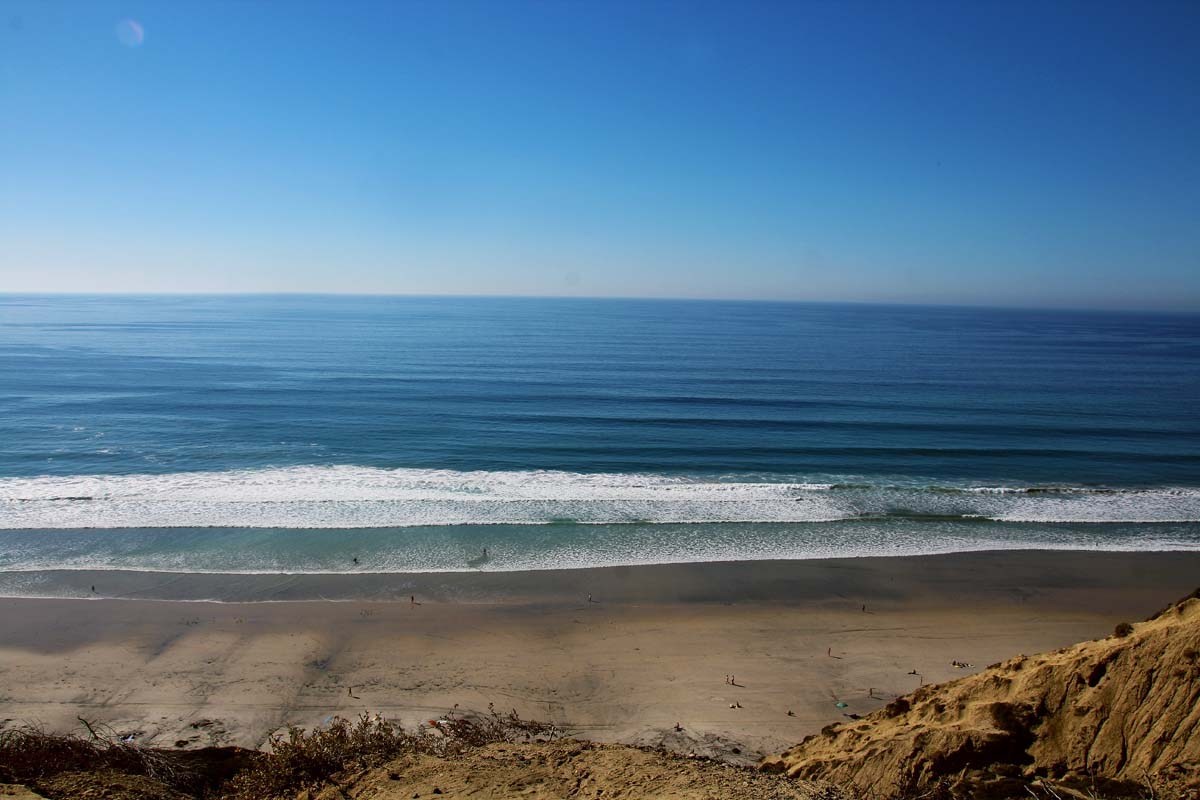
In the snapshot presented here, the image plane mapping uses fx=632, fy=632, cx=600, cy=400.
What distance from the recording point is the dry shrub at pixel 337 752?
7.89 m

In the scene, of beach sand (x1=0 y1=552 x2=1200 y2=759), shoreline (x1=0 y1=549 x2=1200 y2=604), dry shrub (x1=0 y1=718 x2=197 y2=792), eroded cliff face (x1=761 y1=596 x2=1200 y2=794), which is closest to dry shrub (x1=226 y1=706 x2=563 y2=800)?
dry shrub (x1=0 y1=718 x2=197 y2=792)

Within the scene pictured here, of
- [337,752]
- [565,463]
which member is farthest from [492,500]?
[337,752]

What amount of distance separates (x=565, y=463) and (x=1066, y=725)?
21.2m

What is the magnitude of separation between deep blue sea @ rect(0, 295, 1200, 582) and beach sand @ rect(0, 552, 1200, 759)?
147 cm

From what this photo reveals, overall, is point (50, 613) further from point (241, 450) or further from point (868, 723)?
point (868, 723)

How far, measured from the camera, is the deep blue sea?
2038cm

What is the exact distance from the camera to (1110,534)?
21312mm

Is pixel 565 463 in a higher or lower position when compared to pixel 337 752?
higher

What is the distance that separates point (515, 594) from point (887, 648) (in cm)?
916

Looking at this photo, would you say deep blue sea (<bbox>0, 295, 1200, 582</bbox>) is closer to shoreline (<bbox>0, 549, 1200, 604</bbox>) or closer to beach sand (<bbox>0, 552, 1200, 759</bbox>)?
shoreline (<bbox>0, 549, 1200, 604</bbox>)

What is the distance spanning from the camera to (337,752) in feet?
27.8

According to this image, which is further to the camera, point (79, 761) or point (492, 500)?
point (492, 500)

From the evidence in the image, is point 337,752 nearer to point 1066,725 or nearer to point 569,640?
point 569,640

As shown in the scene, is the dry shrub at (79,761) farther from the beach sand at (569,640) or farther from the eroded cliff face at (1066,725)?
the eroded cliff face at (1066,725)
